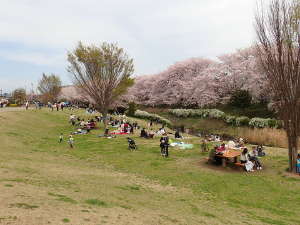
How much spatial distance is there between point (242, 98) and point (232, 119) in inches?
300

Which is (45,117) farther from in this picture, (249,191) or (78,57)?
(249,191)

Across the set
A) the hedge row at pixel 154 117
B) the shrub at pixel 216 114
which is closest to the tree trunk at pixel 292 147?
the shrub at pixel 216 114

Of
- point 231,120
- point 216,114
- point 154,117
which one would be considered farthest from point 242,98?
point 154,117

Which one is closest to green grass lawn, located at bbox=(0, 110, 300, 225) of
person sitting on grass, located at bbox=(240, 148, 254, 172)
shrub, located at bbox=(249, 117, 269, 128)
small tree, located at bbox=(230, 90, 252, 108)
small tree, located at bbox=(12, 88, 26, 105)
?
person sitting on grass, located at bbox=(240, 148, 254, 172)

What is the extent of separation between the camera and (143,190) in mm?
12297

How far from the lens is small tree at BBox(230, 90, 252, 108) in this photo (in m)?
45.8

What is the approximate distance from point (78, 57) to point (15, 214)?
26937mm

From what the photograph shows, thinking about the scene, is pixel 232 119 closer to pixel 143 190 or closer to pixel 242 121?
pixel 242 121

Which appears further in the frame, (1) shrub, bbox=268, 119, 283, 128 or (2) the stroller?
(1) shrub, bbox=268, 119, 283, 128

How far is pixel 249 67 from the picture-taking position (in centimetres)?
4634

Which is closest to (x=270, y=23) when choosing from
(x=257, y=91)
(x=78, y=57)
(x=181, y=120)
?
(x=78, y=57)

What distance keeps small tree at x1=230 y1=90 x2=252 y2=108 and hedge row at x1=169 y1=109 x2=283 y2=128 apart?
14.2 feet

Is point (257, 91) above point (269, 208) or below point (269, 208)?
above

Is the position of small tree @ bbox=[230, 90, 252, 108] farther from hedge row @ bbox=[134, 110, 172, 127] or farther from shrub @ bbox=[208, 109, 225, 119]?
hedge row @ bbox=[134, 110, 172, 127]
